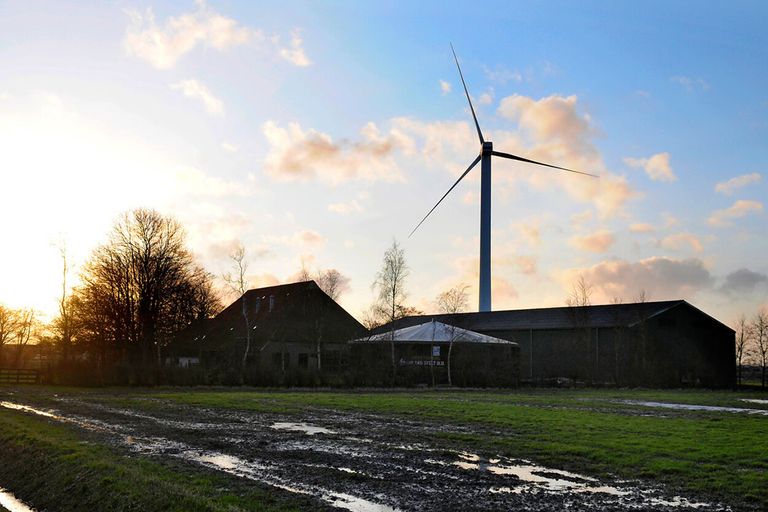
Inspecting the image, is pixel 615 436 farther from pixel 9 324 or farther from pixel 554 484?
pixel 9 324

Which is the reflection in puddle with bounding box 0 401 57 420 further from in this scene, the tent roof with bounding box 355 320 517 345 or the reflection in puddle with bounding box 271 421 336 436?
the tent roof with bounding box 355 320 517 345

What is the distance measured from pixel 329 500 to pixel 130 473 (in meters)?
4.14

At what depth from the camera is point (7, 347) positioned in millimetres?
87125

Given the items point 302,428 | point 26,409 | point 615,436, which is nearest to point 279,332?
point 26,409

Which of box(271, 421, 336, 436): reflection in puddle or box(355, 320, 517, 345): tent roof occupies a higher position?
box(355, 320, 517, 345): tent roof

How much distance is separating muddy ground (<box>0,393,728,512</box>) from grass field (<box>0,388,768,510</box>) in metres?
0.67

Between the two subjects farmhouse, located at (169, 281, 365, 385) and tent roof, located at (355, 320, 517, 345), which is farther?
farmhouse, located at (169, 281, 365, 385)

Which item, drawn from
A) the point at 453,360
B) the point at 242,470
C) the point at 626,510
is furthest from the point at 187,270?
the point at 626,510

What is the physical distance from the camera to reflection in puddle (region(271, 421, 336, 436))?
65.9ft

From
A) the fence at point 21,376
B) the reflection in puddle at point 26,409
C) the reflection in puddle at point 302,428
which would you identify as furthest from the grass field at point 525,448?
the fence at point 21,376

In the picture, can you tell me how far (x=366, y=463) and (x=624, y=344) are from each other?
4636 centimetres

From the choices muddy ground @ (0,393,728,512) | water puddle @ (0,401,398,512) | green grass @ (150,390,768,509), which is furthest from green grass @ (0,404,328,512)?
green grass @ (150,390,768,509)

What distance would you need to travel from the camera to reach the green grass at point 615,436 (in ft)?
43.9

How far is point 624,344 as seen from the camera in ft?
188
